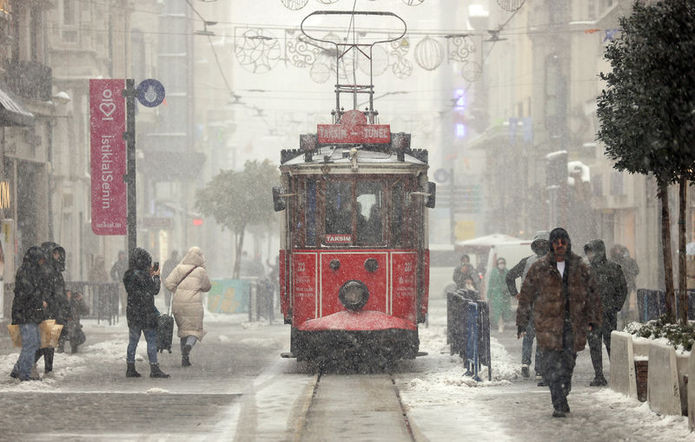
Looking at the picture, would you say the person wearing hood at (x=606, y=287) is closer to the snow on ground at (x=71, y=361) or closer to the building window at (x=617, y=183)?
the snow on ground at (x=71, y=361)

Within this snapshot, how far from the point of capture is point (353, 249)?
1741cm

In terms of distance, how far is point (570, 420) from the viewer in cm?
1175

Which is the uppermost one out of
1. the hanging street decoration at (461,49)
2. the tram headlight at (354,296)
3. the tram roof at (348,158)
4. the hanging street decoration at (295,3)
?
the hanging street decoration at (461,49)

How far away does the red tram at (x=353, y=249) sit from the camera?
17375 mm

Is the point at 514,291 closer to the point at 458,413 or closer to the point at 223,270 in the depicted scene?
the point at 458,413

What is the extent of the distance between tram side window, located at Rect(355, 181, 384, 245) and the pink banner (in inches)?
300

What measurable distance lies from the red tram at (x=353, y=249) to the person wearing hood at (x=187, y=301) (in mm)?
1577

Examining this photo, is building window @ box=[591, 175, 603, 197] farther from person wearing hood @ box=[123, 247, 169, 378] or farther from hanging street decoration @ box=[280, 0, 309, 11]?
person wearing hood @ box=[123, 247, 169, 378]

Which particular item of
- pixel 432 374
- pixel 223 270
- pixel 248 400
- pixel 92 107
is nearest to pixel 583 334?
pixel 248 400

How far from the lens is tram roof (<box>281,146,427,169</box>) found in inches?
691

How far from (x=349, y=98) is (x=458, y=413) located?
101340 millimetres

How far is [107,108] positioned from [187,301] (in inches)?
275

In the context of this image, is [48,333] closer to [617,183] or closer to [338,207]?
[338,207]

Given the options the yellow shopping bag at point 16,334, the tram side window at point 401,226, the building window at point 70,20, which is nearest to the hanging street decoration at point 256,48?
the building window at point 70,20
